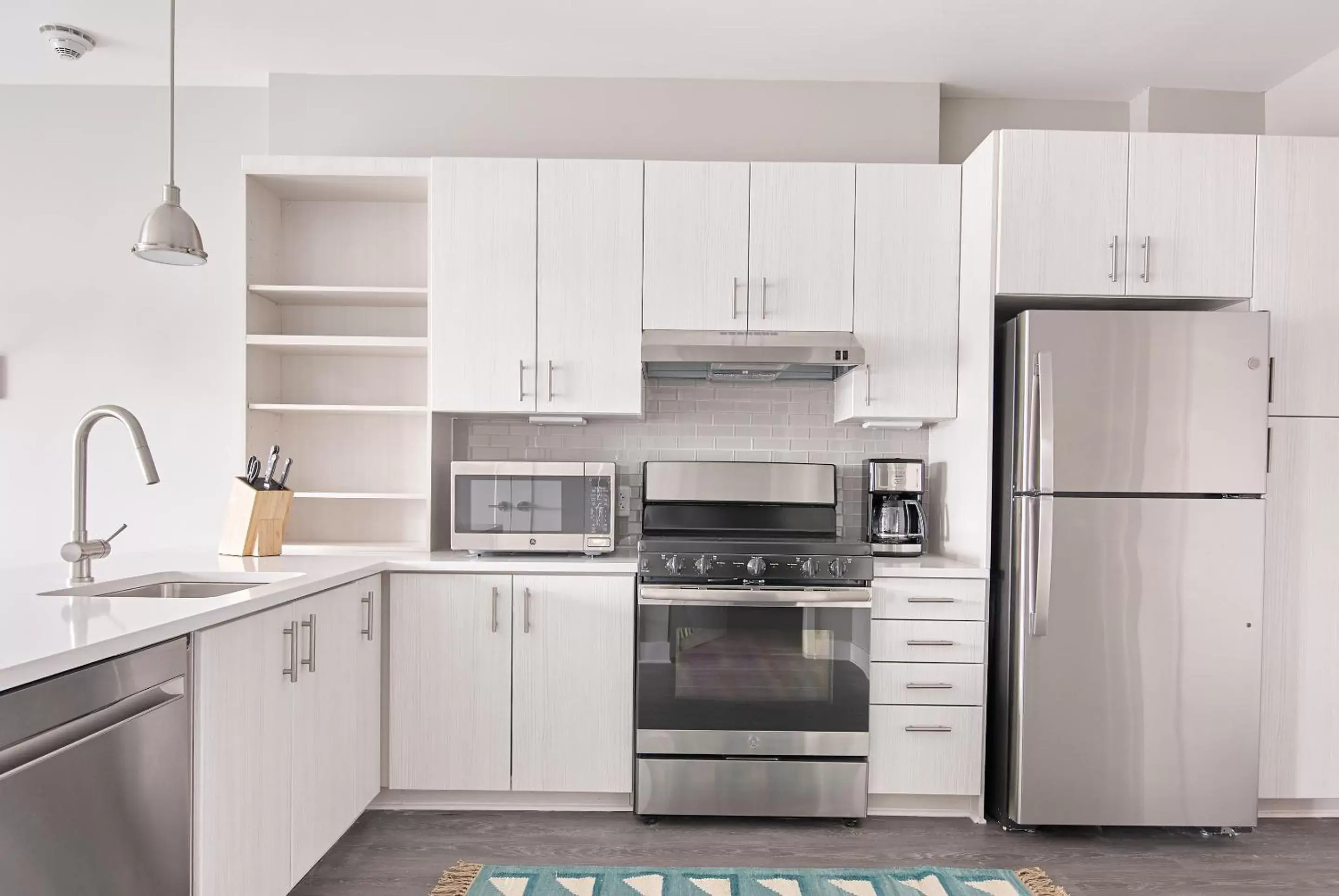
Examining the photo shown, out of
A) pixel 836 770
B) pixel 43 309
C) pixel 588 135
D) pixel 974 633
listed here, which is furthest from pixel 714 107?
pixel 43 309

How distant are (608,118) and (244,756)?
2.57 m

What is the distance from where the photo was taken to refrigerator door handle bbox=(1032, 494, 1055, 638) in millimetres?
2463

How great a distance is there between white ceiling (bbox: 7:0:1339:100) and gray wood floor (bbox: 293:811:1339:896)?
2.72 m

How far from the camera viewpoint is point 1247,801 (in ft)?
8.25

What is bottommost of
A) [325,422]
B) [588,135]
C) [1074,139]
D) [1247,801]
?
[1247,801]

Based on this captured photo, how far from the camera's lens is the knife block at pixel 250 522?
8.47ft

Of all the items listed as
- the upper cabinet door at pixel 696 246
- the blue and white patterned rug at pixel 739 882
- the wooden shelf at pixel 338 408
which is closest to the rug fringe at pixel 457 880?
the blue and white patterned rug at pixel 739 882

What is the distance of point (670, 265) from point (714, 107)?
77 centimetres

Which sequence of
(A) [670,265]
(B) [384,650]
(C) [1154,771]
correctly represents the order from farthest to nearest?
1. (A) [670,265]
2. (B) [384,650]
3. (C) [1154,771]

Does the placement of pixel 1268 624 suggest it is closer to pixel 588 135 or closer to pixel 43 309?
pixel 588 135

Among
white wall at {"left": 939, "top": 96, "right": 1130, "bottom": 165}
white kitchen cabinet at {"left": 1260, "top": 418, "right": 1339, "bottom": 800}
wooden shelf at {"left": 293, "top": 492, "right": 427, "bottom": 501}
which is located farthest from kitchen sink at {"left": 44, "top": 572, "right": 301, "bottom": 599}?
white kitchen cabinet at {"left": 1260, "top": 418, "right": 1339, "bottom": 800}

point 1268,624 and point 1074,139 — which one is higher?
point 1074,139

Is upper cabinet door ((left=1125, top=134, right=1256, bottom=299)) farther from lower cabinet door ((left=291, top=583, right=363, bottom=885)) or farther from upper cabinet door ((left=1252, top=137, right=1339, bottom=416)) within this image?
lower cabinet door ((left=291, top=583, right=363, bottom=885))

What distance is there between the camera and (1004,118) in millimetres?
3275
